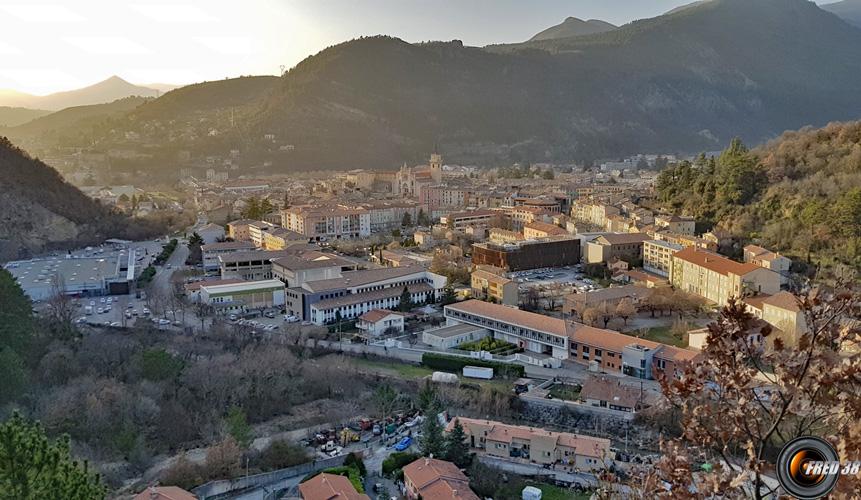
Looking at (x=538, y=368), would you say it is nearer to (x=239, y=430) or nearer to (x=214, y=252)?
(x=239, y=430)

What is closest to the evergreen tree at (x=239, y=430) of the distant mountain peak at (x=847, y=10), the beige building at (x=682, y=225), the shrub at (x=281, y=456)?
the shrub at (x=281, y=456)

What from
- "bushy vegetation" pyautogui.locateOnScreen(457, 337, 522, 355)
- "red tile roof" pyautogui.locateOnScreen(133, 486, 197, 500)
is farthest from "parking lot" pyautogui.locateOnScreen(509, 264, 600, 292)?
"red tile roof" pyautogui.locateOnScreen(133, 486, 197, 500)

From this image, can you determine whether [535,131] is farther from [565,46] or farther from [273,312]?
[273,312]

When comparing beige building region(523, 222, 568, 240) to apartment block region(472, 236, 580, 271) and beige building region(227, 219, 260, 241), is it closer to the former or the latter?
apartment block region(472, 236, 580, 271)

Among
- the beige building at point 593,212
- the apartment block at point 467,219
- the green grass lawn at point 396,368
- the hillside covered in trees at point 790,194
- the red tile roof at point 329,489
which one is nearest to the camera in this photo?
the red tile roof at point 329,489

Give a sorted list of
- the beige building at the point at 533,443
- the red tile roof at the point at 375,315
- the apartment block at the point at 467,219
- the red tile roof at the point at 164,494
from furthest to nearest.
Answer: the apartment block at the point at 467,219, the red tile roof at the point at 375,315, the beige building at the point at 533,443, the red tile roof at the point at 164,494

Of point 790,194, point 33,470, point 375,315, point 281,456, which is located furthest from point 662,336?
point 33,470

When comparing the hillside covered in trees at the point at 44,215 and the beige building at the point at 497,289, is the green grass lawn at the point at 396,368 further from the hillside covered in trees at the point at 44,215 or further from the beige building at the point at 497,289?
the hillside covered in trees at the point at 44,215

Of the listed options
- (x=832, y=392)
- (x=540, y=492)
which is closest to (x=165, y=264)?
(x=540, y=492)
